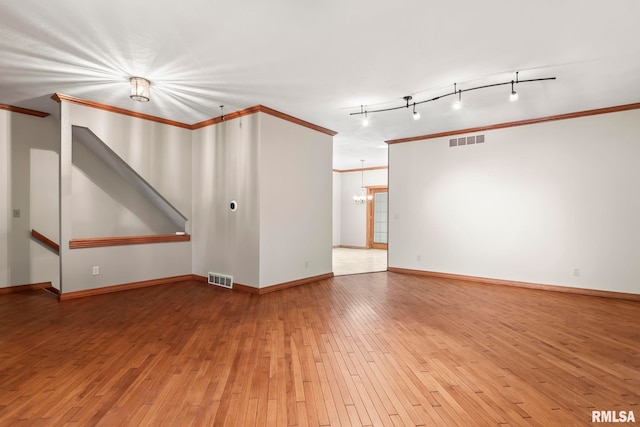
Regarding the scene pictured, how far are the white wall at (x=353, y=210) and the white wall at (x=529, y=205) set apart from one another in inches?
160

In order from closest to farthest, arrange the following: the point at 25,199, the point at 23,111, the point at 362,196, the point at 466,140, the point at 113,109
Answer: the point at 113,109 < the point at 23,111 < the point at 25,199 < the point at 466,140 < the point at 362,196

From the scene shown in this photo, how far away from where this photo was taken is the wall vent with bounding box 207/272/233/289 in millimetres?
5277

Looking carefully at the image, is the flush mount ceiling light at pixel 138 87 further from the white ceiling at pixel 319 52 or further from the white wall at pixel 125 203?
the white wall at pixel 125 203

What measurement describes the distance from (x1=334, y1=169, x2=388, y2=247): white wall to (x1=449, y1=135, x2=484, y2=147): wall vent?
4591 millimetres

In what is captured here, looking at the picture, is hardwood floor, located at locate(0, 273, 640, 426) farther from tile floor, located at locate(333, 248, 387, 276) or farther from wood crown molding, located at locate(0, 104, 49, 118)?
wood crown molding, located at locate(0, 104, 49, 118)

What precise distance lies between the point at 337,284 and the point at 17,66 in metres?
5.23

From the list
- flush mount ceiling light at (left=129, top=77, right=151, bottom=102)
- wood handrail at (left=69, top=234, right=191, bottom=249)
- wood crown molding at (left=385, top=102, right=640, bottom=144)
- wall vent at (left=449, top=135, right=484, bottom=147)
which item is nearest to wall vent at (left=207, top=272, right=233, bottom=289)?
wood handrail at (left=69, top=234, right=191, bottom=249)

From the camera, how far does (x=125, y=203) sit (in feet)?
19.1

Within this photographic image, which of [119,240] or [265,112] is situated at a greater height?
[265,112]

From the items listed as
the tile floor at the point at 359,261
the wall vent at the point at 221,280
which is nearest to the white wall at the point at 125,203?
the wall vent at the point at 221,280

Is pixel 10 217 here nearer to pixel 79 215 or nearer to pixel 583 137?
pixel 79 215

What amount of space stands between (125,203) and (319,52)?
187 inches

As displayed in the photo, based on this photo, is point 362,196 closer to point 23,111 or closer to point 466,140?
point 466,140

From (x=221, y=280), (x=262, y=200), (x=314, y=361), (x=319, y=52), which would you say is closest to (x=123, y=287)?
(x=221, y=280)
